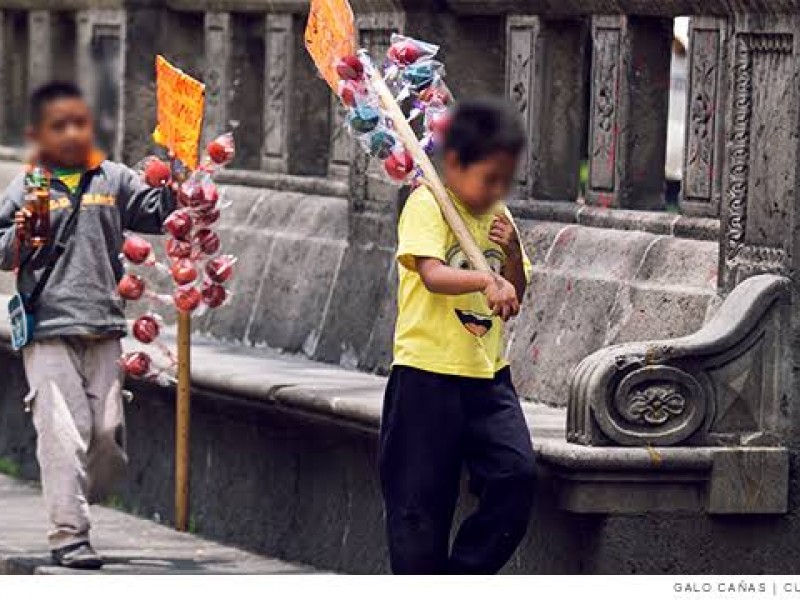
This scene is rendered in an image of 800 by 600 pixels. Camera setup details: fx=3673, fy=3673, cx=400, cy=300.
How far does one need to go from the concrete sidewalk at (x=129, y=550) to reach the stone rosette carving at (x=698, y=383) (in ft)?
7.24

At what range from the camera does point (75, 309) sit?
485 inches

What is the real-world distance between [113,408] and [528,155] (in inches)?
73.6

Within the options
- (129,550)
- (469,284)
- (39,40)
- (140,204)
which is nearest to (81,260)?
(140,204)

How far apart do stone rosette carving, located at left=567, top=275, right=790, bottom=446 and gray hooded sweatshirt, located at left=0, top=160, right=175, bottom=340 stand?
76.6 inches

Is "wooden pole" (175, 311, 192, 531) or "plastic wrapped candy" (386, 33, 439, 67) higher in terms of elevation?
"plastic wrapped candy" (386, 33, 439, 67)

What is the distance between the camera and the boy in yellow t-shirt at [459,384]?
1034cm

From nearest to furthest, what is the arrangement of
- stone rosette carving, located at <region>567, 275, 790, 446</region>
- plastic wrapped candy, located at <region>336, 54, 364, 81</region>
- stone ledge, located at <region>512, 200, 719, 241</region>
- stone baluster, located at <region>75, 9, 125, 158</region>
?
plastic wrapped candy, located at <region>336, 54, 364, 81</region> < stone rosette carving, located at <region>567, 275, 790, 446</region> < stone ledge, located at <region>512, 200, 719, 241</region> < stone baluster, located at <region>75, 9, 125, 158</region>

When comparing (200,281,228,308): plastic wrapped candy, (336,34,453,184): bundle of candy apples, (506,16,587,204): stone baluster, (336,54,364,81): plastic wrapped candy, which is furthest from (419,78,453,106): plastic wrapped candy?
(200,281,228,308): plastic wrapped candy

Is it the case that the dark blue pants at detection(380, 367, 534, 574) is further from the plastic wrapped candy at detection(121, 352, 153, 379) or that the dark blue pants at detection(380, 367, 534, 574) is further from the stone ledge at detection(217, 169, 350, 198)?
the stone ledge at detection(217, 169, 350, 198)

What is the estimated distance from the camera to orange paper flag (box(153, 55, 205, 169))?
42.5ft

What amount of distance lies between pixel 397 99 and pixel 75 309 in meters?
1.85

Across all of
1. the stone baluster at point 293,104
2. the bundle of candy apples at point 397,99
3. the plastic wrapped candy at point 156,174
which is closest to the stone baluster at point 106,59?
the stone baluster at point 293,104

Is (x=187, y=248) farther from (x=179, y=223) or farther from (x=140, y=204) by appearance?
(x=140, y=204)

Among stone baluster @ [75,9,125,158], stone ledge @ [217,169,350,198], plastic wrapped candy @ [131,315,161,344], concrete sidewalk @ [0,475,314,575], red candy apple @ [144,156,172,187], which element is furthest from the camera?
stone ledge @ [217,169,350,198]
